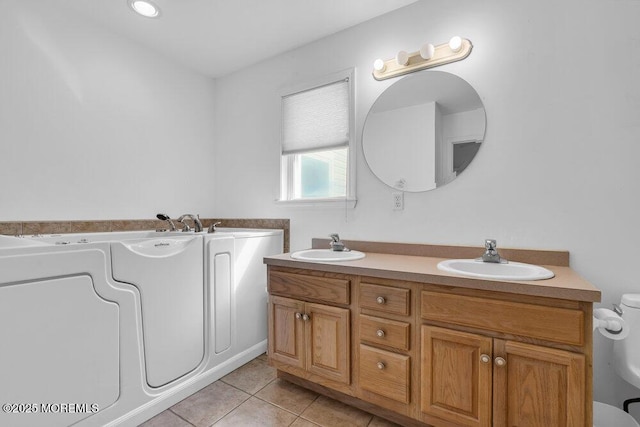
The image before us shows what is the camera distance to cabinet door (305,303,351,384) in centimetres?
151

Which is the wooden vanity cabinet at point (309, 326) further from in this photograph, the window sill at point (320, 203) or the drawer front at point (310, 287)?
the window sill at point (320, 203)

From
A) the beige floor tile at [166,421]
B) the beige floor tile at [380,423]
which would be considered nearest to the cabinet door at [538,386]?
the beige floor tile at [380,423]

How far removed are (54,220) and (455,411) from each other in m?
2.47

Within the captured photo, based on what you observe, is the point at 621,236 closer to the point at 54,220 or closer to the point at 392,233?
the point at 392,233

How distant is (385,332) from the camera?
1396mm

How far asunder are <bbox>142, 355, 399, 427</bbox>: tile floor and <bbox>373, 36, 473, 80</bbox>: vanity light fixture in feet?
6.61

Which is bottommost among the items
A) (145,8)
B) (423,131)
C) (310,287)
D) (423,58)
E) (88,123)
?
(310,287)

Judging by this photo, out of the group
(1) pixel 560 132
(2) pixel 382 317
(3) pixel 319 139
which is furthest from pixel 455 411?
(3) pixel 319 139

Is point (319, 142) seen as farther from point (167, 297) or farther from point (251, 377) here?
point (251, 377)

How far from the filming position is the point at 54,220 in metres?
1.84

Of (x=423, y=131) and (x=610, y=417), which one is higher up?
(x=423, y=131)

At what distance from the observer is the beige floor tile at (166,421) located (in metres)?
1.46

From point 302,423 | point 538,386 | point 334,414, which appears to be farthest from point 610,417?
point 302,423

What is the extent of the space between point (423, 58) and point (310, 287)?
152 cm
